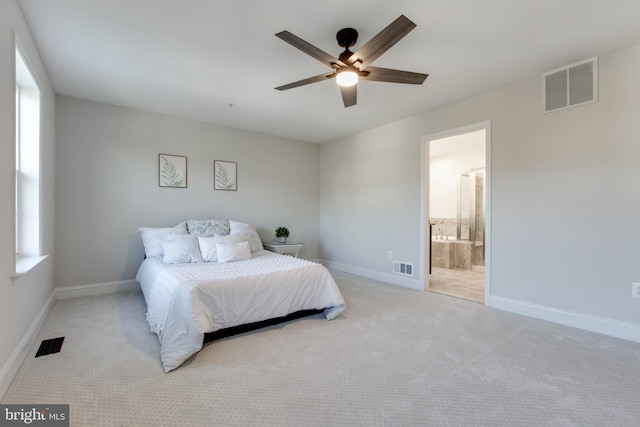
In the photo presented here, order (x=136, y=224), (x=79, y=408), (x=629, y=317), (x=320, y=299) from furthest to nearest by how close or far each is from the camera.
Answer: (x=136, y=224) → (x=320, y=299) → (x=629, y=317) → (x=79, y=408)

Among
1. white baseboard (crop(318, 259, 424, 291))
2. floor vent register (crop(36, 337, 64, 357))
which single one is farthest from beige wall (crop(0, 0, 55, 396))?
white baseboard (crop(318, 259, 424, 291))

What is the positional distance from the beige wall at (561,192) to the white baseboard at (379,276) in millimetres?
355

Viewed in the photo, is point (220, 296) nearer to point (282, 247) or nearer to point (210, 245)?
point (210, 245)

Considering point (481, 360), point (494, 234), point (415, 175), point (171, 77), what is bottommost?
point (481, 360)

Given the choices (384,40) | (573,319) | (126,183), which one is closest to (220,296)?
(384,40)

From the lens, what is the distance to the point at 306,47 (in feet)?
6.66

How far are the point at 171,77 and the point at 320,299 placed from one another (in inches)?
113

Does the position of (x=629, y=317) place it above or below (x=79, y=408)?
above

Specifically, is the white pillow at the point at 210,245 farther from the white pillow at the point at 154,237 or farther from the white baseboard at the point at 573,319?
the white baseboard at the point at 573,319

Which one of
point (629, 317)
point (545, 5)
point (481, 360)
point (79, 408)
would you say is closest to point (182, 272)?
point (79, 408)

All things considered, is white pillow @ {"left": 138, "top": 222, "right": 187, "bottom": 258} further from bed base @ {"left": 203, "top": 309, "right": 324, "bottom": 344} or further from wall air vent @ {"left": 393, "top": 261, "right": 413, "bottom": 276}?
wall air vent @ {"left": 393, "top": 261, "right": 413, "bottom": 276}

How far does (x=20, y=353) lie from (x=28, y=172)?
5.29ft

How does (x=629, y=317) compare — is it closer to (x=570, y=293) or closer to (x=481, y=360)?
(x=570, y=293)

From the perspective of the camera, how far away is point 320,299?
3162mm
